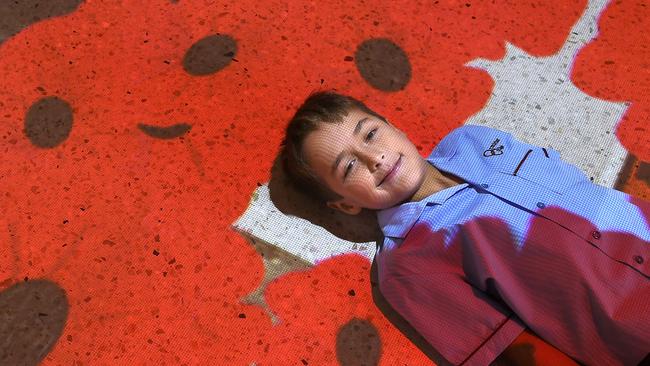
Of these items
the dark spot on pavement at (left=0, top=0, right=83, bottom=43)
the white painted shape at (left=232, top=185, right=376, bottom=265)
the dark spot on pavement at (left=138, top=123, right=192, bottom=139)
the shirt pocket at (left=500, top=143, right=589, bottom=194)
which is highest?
the shirt pocket at (left=500, top=143, right=589, bottom=194)

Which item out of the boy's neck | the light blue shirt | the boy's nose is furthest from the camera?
the boy's neck

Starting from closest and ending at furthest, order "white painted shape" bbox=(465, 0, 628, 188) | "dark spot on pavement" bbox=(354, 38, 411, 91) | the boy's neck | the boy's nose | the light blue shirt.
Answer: the light blue shirt < the boy's nose < the boy's neck < "white painted shape" bbox=(465, 0, 628, 188) < "dark spot on pavement" bbox=(354, 38, 411, 91)

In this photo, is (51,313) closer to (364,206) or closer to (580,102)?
(364,206)

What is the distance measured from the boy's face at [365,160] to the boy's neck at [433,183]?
31 millimetres

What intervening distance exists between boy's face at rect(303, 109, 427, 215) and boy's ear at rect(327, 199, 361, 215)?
0.17ft

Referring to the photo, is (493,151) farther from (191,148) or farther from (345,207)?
(191,148)

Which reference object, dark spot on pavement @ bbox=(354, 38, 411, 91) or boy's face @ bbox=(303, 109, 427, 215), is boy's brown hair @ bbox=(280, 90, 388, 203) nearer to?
boy's face @ bbox=(303, 109, 427, 215)

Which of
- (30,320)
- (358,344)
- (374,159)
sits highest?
(374,159)

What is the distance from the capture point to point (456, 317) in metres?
1.31

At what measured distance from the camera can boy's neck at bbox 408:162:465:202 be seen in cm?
145

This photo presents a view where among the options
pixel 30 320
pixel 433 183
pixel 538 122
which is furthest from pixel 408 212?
pixel 30 320

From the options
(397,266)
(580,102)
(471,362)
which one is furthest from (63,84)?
(580,102)

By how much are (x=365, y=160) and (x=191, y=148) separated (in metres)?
0.53

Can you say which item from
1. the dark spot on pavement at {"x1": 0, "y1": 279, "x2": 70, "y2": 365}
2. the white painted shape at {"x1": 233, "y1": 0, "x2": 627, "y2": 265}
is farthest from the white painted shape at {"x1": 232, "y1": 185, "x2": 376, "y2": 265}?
the dark spot on pavement at {"x1": 0, "y1": 279, "x2": 70, "y2": 365}
